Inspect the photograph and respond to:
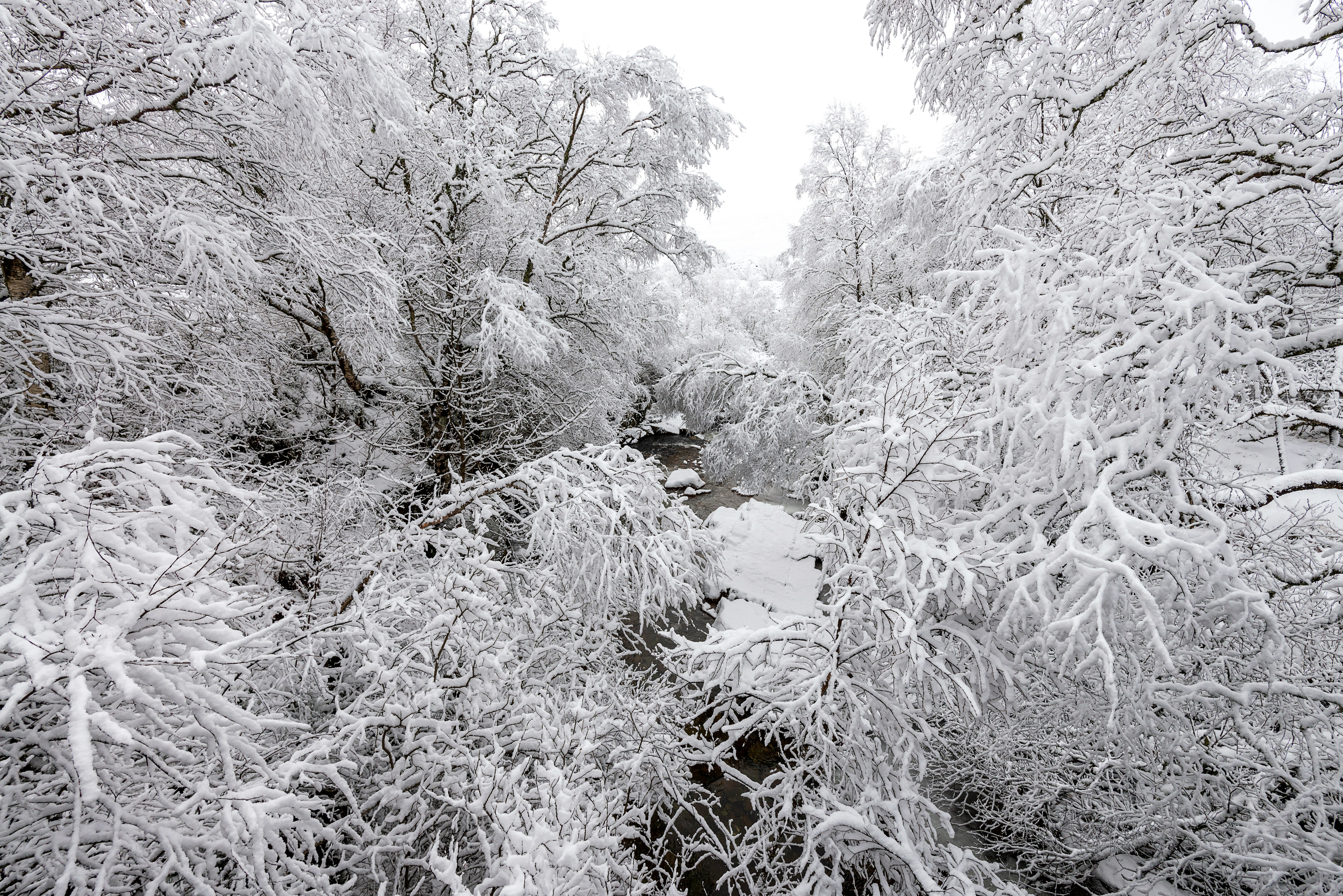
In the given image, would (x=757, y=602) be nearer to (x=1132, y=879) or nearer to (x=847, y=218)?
(x=1132, y=879)

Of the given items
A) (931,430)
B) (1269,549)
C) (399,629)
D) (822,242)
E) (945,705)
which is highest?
(822,242)

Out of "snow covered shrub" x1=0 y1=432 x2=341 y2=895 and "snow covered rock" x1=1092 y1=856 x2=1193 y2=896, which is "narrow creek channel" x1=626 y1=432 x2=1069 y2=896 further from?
"snow covered shrub" x1=0 y1=432 x2=341 y2=895

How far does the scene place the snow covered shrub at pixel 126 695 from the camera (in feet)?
4.82

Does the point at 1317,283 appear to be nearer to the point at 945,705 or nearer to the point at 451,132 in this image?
the point at 945,705

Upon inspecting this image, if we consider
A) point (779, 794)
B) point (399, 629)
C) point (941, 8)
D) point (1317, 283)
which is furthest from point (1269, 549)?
point (399, 629)

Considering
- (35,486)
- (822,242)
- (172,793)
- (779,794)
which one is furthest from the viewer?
(822,242)

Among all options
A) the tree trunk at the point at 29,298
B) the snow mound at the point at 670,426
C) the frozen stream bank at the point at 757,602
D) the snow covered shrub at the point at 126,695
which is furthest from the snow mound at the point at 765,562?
the snow mound at the point at 670,426

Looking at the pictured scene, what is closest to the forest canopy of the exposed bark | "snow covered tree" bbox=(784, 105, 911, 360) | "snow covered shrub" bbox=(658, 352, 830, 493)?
the exposed bark

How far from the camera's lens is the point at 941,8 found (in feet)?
13.1

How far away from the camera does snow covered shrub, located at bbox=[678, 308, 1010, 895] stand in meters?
3.15

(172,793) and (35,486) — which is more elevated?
(35,486)

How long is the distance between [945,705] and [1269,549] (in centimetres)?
254

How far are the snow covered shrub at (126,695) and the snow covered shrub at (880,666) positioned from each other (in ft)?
8.10

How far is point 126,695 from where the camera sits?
137 cm
